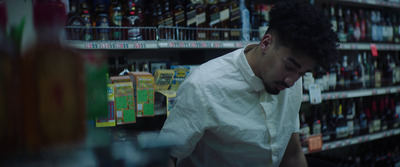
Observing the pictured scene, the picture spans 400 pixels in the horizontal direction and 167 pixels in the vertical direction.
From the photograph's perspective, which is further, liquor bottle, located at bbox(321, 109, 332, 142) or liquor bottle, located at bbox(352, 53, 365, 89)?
liquor bottle, located at bbox(352, 53, 365, 89)

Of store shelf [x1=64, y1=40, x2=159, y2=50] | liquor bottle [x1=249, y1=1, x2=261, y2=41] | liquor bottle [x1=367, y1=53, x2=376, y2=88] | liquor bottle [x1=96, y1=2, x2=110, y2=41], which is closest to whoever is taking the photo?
store shelf [x1=64, y1=40, x2=159, y2=50]

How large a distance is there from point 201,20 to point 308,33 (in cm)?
116

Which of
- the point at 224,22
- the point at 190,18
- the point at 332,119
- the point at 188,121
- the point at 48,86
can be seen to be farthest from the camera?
the point at 332,119

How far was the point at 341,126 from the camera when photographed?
110 inches

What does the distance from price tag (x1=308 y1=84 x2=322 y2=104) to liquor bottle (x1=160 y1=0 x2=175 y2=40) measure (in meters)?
1.14

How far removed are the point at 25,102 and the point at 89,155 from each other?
91mm

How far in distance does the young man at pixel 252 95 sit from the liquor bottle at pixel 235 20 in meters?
0.85

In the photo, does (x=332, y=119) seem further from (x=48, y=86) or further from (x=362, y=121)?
(x=48, y=86)

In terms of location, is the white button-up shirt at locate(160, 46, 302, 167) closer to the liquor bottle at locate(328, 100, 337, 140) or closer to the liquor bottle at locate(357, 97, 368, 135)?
the liquor bottle at locate(328, 100, 337, 140)

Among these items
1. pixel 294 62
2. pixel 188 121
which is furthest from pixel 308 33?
Result: pixel 188 121

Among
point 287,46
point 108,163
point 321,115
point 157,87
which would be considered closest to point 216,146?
point 287,46

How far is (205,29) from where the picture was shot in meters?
1.98

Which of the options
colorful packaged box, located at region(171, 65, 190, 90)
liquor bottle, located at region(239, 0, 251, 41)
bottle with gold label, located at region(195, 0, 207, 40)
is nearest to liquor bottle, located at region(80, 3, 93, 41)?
colorful packaged box, located at region(171, 65, 190, 90)

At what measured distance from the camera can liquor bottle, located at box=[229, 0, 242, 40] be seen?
6.98 feet
